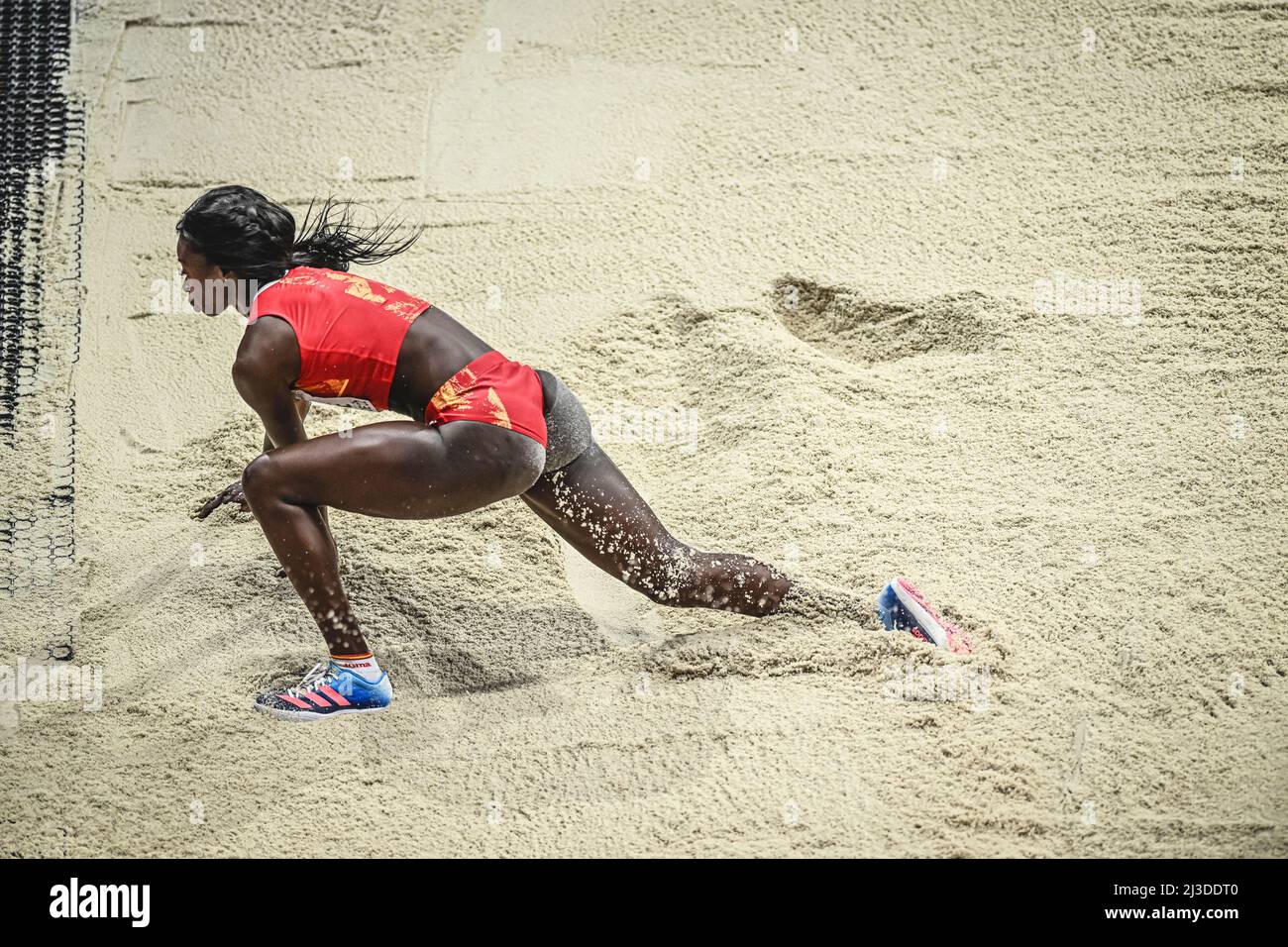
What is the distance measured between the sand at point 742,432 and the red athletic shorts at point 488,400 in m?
0.72

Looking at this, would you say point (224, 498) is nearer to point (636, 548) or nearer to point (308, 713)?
point (308, 713)

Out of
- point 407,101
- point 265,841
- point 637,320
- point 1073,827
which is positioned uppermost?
point 407,101

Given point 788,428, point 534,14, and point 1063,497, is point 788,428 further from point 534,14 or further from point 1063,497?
point 534,14

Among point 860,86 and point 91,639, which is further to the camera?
point 860,86

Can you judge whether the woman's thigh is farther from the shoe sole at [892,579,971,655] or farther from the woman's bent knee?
the shoe sole at [892,579,971,655]

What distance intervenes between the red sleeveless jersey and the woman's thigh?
0.11m

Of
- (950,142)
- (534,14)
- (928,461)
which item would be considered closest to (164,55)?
(534,14)

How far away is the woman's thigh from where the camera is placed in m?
2.74

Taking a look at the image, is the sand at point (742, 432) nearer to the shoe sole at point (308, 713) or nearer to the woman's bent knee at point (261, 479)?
the shoe sole at point (308, 713)

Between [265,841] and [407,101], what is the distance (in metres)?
3.52

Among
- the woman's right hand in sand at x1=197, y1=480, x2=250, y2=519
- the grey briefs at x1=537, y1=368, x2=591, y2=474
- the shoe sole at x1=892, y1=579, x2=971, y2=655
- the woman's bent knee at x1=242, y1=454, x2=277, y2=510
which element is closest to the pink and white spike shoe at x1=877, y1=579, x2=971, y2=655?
the shoe sole at x1=892, y1=579, x2=971, y2=655

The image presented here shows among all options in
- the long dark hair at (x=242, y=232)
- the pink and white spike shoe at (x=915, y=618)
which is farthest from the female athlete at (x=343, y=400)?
the pink and white spike shoe at (x=915, y=618)

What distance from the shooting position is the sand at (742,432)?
2.76 meters

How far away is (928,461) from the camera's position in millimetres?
3754
